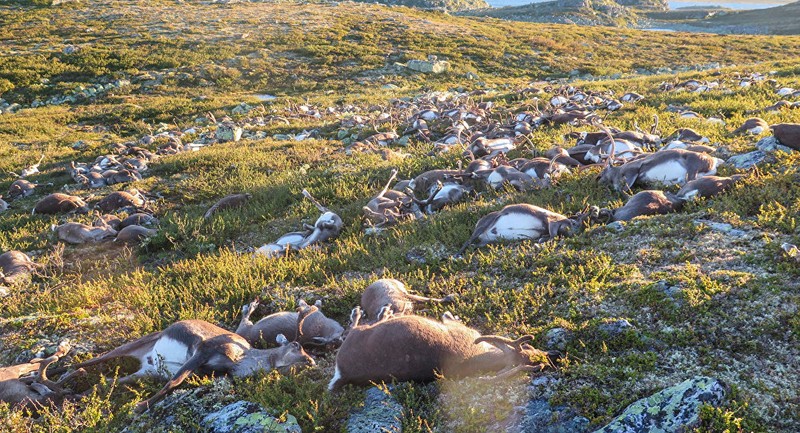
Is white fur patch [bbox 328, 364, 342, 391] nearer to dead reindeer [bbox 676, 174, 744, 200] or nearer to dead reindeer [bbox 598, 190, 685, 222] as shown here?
dead reindeer [bbox 598, 190, 685, 222]

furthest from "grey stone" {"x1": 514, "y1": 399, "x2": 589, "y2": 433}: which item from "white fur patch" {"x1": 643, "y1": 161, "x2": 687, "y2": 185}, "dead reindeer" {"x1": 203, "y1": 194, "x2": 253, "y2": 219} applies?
"dead reindeer" {"x1": 203, "y1": 194, "x2": 253, "y2": 219}

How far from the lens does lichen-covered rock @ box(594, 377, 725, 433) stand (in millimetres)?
2643

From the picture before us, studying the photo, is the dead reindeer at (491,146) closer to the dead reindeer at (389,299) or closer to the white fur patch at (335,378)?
the dead reindeer at (389,299)

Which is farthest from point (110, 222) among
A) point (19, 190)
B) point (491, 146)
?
point (491, 146)

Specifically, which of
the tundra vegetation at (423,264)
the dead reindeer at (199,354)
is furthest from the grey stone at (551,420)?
the dead reindeer at (199,354)

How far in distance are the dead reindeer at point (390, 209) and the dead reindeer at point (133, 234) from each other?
394 centimetres

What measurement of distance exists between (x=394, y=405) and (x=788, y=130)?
313 inches

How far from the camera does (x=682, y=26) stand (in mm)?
97250

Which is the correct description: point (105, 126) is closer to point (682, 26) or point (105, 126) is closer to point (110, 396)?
point (110, 396)

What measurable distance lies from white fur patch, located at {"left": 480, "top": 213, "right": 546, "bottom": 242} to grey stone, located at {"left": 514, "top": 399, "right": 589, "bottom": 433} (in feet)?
10.1

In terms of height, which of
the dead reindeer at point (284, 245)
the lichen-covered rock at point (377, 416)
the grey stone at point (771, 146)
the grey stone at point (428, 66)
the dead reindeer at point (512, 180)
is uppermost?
the grey stone at point (428, 66)

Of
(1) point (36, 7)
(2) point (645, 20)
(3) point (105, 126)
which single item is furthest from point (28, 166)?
(2) point (645, 20)

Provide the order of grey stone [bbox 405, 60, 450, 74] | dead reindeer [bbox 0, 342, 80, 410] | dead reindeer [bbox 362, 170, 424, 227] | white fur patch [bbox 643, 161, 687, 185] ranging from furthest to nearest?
grey stone [bbox 405, 60, 450, 74] < dead reindeer [bbox 362, 170, 424, 227] < white fur patch [bbox 643, 161, 687, 185] < dead reindeer [bbox 0, 342, 80, 410]

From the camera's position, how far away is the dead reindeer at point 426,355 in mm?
3359
